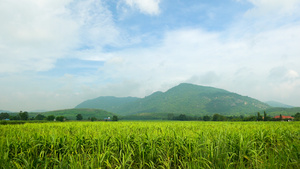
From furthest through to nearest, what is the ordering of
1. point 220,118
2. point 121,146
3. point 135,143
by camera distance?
point 220,118 < point 135,143 < point 121,146

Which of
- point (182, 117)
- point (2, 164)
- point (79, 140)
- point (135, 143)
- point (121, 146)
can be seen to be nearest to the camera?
point (2, 164)

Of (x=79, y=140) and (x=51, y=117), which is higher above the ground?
(x=79, y=140)

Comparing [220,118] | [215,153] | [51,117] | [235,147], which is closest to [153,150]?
[215,153]

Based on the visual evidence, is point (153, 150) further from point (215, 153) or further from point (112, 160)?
point (215, 153)

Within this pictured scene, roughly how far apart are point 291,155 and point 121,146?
6011mm

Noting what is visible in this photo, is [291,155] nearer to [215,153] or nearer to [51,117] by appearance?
[215,153]

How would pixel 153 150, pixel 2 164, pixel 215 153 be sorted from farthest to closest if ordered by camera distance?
pixel 153 150, pixel 215 153, pixel 2 164

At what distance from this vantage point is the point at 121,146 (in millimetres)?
6105

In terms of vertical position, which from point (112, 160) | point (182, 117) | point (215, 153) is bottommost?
point (182, 117)

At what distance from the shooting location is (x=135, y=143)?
258 inches

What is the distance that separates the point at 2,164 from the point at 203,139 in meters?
6.69

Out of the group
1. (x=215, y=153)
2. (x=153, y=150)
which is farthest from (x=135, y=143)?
(x=215, y=153)

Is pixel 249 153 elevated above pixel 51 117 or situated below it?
above

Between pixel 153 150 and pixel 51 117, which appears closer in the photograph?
pixel 153 150
